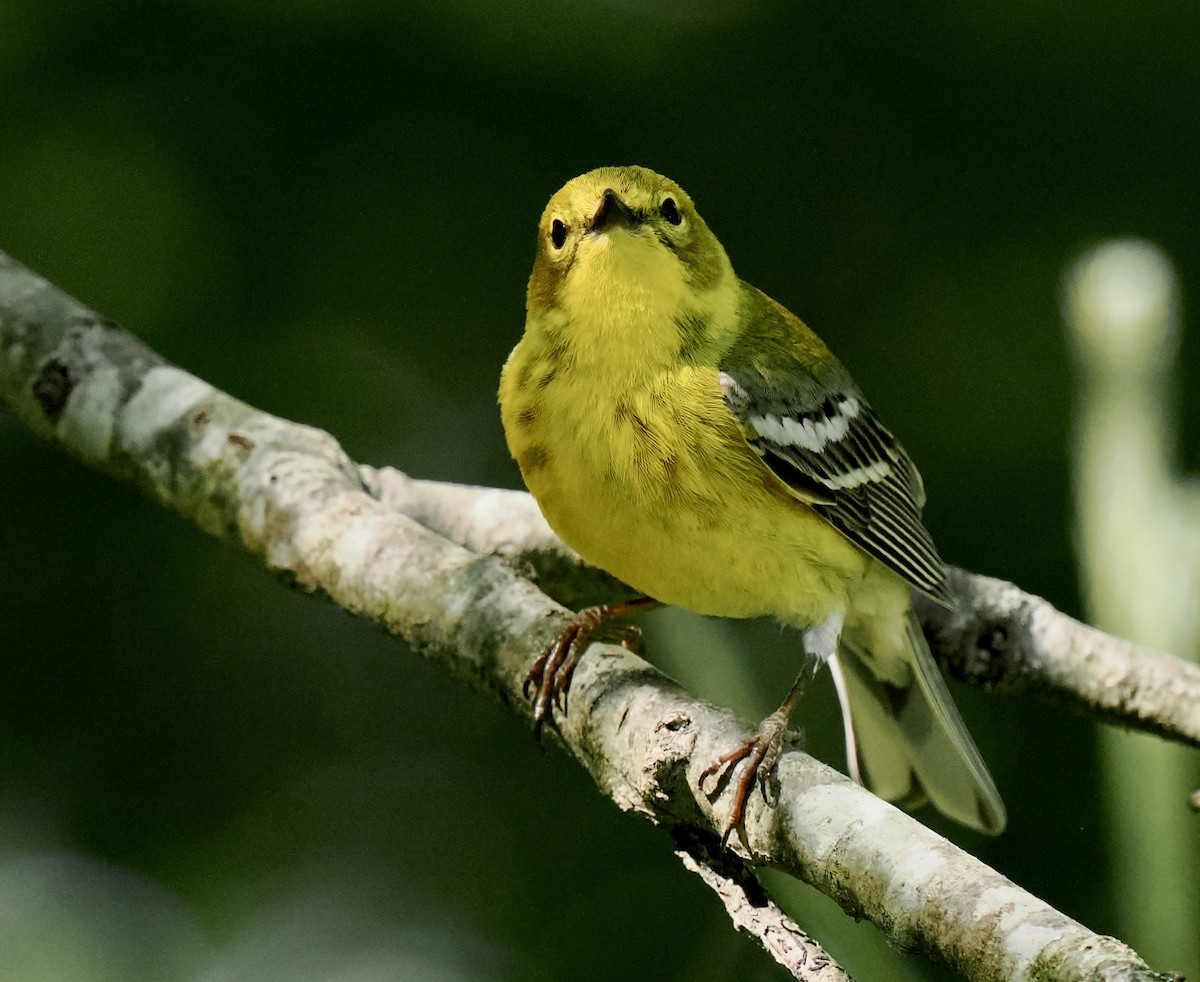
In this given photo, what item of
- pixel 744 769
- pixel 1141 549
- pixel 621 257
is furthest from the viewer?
pixel 1141 549

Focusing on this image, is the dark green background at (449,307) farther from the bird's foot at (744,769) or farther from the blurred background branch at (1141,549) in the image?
the bird's foot at (744,769)

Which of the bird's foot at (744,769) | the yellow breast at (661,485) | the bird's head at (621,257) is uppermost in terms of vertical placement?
the bird's head at (621,257)

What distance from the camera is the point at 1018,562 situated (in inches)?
142

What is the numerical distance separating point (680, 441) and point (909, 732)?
1096 mm

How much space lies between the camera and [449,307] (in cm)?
386

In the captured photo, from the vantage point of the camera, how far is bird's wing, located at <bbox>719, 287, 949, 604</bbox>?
229 centimetres

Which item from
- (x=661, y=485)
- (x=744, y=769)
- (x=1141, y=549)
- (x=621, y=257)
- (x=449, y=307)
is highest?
(x=449, y=307)

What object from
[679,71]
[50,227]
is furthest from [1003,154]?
[50,227]

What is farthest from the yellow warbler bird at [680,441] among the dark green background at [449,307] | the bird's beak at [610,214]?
the dark green background at [449,307]

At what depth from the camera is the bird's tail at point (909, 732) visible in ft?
8.88

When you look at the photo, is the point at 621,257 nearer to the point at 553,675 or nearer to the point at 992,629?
the point at 553,675

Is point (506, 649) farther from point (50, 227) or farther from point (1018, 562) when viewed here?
point (50, 227)

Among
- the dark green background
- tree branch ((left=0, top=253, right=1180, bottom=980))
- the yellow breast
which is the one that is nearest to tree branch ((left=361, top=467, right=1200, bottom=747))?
tree branch ((left=0, top=253, right=1180, bottom=980))

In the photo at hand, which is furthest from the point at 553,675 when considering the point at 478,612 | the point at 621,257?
the point at 621,257
